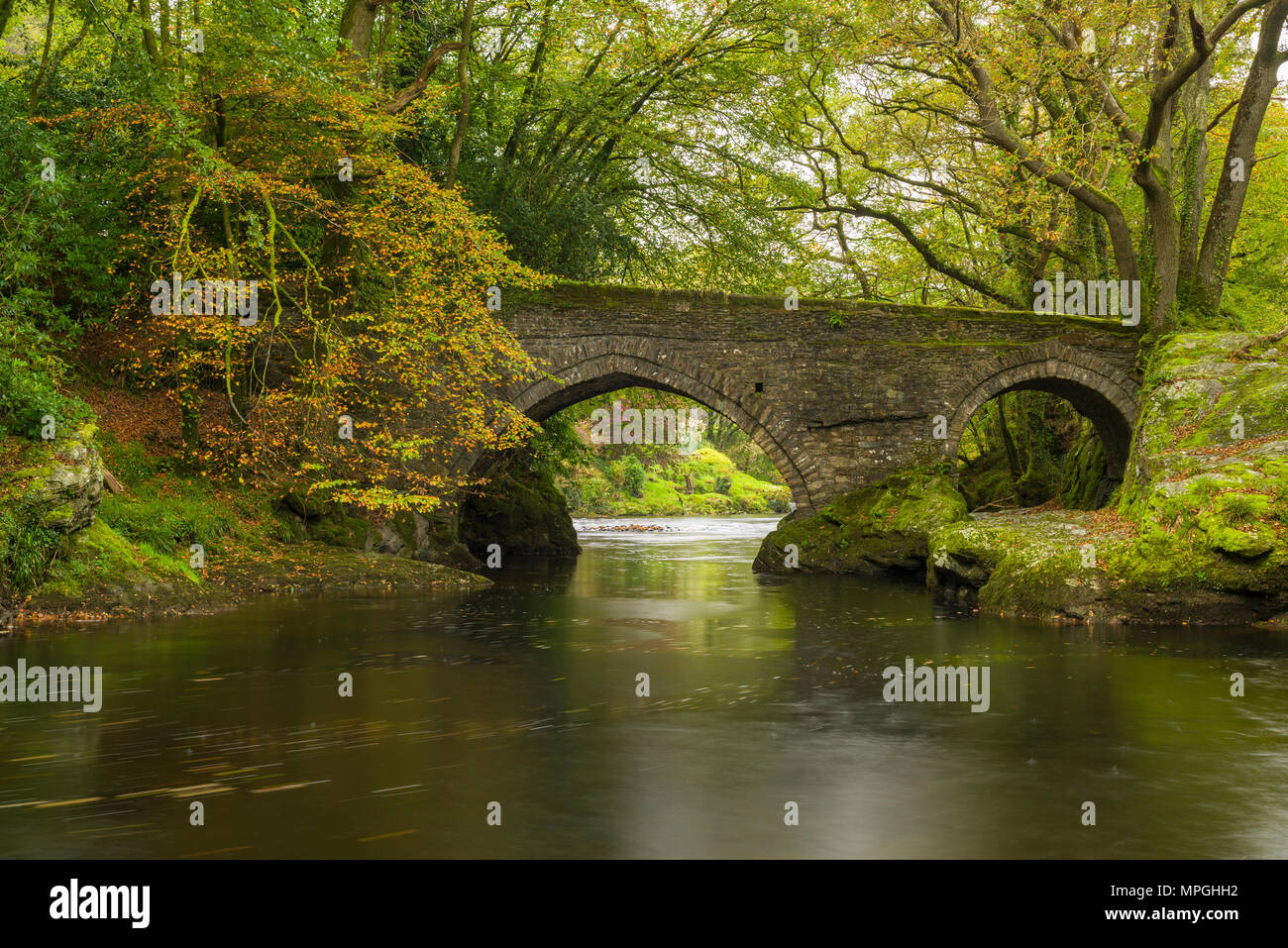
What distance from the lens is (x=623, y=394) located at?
75.8 ft

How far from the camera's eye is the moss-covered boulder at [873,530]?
16.8 metres

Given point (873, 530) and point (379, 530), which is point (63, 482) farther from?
point (873, 530)

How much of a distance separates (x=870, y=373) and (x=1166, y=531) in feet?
25.4

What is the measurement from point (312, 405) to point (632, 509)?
32080 millimetres

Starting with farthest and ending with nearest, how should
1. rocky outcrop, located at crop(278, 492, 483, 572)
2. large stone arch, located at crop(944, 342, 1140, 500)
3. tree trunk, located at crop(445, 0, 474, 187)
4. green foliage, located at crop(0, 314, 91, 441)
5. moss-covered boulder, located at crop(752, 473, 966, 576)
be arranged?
large stone arch, located at crop(944, 342, 1140, 500) < moss-covered boulder, located at crop(752, 473, 966, 576) < tree trunk, located at crop(445, 0, 474, 187) < rocky outcrop, located at crop(278, 492, 483, 572) < green foliage, located at crop(0, 314, 91, 441)

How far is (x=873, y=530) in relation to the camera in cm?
1747

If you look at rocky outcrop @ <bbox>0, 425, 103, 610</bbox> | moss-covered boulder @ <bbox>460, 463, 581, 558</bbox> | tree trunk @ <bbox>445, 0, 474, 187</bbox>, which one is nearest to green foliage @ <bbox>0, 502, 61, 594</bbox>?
rocky outcrop @ <bbox>0, 425, 103, 610</bbox>

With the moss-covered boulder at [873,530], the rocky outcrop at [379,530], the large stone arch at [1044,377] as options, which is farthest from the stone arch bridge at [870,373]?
the rocky outcrop at [379,530]

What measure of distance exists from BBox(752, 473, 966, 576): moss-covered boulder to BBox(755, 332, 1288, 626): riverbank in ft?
0.12

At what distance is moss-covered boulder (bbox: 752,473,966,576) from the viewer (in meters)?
16.8

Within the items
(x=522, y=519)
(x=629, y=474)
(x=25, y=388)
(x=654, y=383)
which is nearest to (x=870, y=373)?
(x=654, y=383)

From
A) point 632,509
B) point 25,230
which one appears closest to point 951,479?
point 25,230

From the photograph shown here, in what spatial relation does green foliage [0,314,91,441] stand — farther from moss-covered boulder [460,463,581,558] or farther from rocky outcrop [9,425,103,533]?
moss-covered boulder [460,463,581,558]

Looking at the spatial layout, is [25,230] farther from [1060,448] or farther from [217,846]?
[1060,448]
